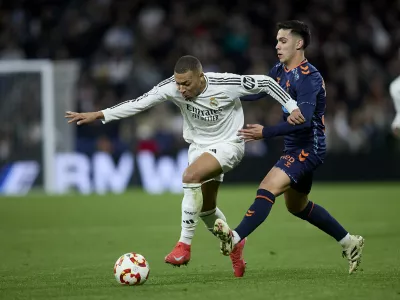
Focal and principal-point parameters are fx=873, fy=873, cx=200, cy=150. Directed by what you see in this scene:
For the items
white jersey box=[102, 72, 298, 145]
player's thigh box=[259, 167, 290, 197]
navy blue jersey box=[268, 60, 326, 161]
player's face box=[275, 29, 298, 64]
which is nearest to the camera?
player's thigh box=[259, 167, 290, 197]

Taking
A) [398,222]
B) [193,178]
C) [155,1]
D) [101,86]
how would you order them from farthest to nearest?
1. [155,1]
2. [101,86]
3. [398,222]
4. [193,178]

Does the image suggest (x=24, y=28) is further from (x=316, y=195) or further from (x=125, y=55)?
(x=316, y=195)

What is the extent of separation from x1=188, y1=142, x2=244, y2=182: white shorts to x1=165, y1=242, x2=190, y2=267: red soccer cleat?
77 cm

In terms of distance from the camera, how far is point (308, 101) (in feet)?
23.7

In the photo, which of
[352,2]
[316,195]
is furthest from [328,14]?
[316,195]

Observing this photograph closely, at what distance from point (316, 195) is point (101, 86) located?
6173 mm

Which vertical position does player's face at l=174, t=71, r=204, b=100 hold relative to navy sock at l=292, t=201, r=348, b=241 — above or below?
above

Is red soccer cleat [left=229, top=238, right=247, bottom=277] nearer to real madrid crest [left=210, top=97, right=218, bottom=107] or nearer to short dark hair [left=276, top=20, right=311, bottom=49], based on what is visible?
real madrid crest [left=210, top=97, right=218, bottom=107]

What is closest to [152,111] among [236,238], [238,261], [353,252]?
[353,252]

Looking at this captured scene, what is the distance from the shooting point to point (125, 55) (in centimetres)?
2117

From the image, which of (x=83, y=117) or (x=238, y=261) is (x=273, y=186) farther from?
(x=83, y=117)

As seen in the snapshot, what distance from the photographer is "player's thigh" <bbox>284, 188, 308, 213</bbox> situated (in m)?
7.64

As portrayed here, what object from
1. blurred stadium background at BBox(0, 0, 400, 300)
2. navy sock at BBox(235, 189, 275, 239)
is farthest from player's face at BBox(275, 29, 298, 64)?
blurred stadium background at BBox(0, 0, 400, 300)

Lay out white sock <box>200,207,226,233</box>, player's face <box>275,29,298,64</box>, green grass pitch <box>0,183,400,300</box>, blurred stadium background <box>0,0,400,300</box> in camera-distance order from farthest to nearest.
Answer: blurred stadium background <box>0,0,400,300</box> → white sock <box>200,207,226,233</box> → player's face <box>275,29,298,64</box> → green grass pitch <box>0,183,400,300</box>
